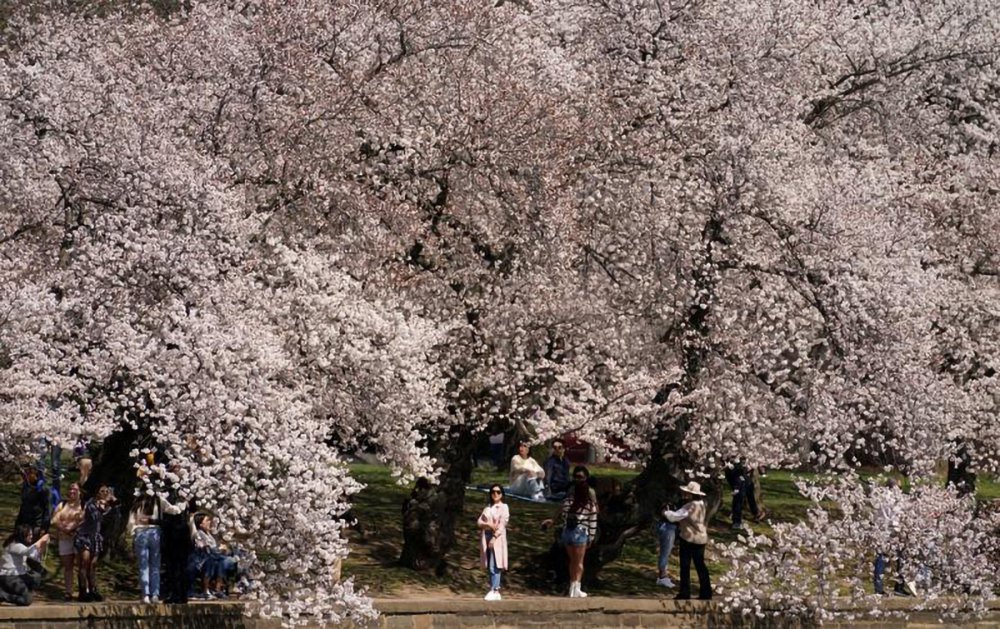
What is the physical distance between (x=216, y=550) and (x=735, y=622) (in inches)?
269

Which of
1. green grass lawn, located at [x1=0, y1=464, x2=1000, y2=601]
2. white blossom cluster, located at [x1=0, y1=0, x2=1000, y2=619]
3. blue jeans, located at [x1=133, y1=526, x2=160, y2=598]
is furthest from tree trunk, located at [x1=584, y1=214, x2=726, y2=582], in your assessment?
blue jeans, located at [x1=133, y1=526, x2=160, y2=598]

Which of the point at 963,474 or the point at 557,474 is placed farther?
the point at 963,474

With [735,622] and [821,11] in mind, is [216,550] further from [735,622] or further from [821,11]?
[821,11]

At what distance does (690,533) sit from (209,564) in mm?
6124

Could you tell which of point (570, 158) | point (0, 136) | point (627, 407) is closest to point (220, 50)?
point (0, 136)

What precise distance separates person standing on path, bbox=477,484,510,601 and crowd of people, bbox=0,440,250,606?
3.19 metres

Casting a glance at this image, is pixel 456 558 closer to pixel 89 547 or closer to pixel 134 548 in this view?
pixel 134 548

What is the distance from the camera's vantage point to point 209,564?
2366 centimetres

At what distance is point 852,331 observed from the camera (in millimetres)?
25859

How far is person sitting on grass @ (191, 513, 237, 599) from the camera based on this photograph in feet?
74.1

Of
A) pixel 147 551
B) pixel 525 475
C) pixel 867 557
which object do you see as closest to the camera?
pixel 147 551

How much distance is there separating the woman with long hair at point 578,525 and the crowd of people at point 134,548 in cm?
448

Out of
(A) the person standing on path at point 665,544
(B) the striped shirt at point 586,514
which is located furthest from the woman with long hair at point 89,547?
(A) the person standing on path at point 665,544

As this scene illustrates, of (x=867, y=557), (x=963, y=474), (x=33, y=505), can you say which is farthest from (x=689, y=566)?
(x=963, y=474)
